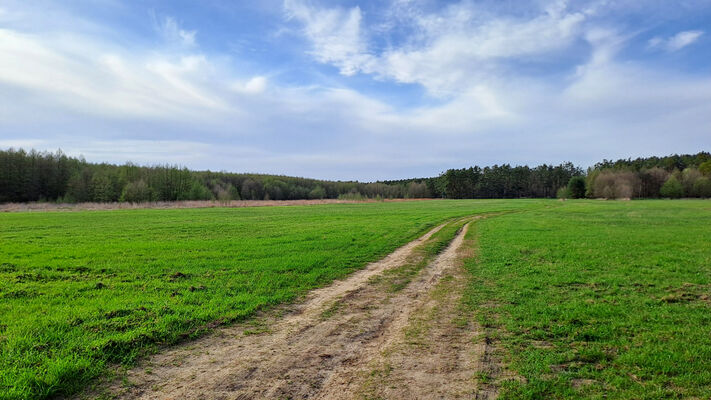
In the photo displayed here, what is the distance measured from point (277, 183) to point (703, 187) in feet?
503

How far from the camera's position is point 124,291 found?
32.1ft

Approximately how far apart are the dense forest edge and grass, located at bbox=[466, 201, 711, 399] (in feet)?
284

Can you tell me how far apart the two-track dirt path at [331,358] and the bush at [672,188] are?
503 ft

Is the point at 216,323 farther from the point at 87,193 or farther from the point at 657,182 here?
the point at 657,182

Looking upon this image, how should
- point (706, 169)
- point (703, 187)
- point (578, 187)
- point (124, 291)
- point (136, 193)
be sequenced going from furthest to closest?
point (578, 187), point (706, 169), point (703, 187), point (136, 193), point (124, 291)

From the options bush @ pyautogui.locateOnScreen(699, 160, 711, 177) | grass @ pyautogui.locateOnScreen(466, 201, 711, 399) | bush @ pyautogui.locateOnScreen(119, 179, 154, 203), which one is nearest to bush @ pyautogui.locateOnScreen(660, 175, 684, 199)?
bush @ pyautogui.locateOnScreen(699, 160, 711, 177)

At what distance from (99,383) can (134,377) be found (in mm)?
446

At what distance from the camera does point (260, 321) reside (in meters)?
7.87

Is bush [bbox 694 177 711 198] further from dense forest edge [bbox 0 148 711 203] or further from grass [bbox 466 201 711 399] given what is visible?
grass [bbox 466 201 711 399]

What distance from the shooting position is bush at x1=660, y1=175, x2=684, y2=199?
386ft

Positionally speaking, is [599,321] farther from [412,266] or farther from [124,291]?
[124,291]

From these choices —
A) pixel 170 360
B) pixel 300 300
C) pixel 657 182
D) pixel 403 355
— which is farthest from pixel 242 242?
pixel 657 182

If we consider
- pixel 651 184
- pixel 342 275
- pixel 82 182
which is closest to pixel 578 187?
pixel 651 184

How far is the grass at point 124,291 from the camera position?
5.65 m
